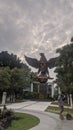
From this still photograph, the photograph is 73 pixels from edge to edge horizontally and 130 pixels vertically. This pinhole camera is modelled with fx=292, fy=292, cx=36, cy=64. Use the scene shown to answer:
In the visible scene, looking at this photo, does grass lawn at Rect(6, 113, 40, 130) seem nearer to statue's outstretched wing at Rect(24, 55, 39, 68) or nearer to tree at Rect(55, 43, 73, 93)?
tree at Rect(55, 43, 73, 93)

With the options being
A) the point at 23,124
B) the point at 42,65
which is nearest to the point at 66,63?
the point at 23,124

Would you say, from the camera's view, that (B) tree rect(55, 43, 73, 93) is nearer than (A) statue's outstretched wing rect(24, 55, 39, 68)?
Yes

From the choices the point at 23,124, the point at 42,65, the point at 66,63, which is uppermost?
the point at 42,65

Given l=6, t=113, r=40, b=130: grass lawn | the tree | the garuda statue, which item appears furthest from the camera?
the garuda statue

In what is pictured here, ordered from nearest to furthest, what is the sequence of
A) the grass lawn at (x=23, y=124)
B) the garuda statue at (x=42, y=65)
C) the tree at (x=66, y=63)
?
the grass lawn at (x=23, y=124) → the tree at (x=66, y=63) → the garuda statue at (x=42, y=65)

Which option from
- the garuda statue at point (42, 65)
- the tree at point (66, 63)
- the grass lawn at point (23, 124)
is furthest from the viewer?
the garuda statue at point (42, 65)

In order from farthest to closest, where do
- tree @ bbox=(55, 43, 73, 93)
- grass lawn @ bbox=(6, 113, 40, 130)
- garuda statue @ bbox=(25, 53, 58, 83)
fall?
garuda statue @ bbox=(25, 53, 58, 83), tree @ bbox=(55, 43, 73, 93), grass lawn @ bbox=(6, 113, 40, 130)

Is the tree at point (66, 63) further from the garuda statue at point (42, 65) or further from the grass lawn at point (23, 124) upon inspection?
the garuda statue at point (42, 65)

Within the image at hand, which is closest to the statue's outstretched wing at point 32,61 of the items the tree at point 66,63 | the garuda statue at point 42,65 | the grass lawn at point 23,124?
the garuda statue at point 42,65

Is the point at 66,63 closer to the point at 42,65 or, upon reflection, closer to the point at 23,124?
the point at 23,124

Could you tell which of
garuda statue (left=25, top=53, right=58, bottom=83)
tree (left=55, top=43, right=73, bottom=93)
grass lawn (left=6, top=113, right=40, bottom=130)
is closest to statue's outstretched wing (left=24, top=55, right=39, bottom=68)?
garuda statue (left=25, top=53, right=58, bottom=83)

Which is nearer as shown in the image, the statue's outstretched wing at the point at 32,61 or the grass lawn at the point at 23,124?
the grass lawn at the point at 23,124

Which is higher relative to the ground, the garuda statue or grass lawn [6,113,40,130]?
the garuda statue

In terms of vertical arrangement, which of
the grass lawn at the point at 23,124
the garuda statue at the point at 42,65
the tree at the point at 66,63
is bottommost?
the grass lawn at the point at 23,124
